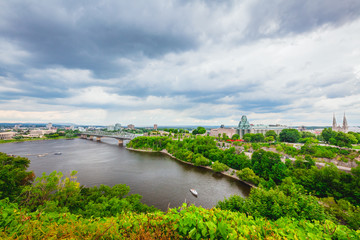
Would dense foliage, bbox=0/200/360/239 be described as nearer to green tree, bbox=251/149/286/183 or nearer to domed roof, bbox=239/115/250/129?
green tree, bbox=251/149/286/183

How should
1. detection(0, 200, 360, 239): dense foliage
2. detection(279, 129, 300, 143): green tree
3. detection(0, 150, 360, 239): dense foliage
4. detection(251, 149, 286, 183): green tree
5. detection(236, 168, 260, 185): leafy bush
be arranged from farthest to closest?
detection(279, 129, 300, 143): green tree
detection(251, 149, 286, 183): green tree
detection(236, 168, 260, 185): leafy bush
detection(0, 150, 360, 239): dense foliage
detection(0, 200, 360, 239): dense foliage

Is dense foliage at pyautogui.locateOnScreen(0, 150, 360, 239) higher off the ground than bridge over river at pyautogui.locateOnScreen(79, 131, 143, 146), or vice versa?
dense foliage at pyautogui.locateOnScreen(0, 150, 360, 239)

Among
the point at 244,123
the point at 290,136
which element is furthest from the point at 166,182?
the point at 244,123

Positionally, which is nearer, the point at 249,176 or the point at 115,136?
the point at 249,176

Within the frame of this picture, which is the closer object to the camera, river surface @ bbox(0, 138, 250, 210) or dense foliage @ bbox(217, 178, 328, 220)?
dense foliage @ bbox(217, 178, 328, 220)

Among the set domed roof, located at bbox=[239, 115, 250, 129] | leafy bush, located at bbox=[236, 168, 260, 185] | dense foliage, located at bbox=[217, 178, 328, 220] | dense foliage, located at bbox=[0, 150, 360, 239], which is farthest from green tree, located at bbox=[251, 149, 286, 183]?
domed roof, located at bbox=[239, 115, 250, 129]

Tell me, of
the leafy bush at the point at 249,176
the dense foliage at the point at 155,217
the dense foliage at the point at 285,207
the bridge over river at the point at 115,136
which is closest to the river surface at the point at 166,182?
the leafy bush at the point at 249,176

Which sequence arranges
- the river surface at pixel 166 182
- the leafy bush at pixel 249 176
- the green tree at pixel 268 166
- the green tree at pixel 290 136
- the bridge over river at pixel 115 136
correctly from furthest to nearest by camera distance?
the bridge over river at pixel 115 136 < the green tree at pixel 290 136 < the green tree at pixel 268 166 < the leafy bush at pixel 249 176 < the river surface at pixel 166 182

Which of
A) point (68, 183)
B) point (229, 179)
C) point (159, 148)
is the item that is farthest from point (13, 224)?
point (159, 148)

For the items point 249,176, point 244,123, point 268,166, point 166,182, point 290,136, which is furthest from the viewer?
point 244,123

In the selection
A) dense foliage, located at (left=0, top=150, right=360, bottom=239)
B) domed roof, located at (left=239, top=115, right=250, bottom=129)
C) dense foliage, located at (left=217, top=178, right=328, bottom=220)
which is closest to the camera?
dense foliage, located at (left=0, top=150, right=360, bottom=239)

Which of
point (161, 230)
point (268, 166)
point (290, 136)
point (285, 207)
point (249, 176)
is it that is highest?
point (161, 230)

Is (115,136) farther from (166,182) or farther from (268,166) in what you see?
(268,166)

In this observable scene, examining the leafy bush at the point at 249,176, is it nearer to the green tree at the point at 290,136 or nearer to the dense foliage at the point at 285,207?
the dense foliage at the point at 285,207
